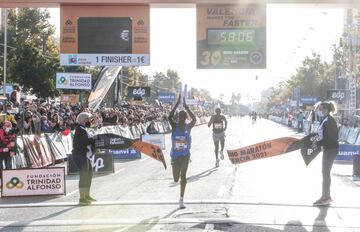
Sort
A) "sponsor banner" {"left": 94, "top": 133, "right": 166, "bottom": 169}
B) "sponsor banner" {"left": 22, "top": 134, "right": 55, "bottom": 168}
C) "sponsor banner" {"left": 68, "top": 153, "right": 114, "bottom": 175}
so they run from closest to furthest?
1. "sponsor banner" {"left": 94, "top": 133, "right": 166, "bottom": 169}
2. "sponsor banner" {"left": 68, "top": 153, "right": 114, "bottom": 175}
3. "sponsor banner" {"left": 22, "top": 134, "right": 55, "bottom": 168}

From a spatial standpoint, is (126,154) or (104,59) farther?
(126,154)

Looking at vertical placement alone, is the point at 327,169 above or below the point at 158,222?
above

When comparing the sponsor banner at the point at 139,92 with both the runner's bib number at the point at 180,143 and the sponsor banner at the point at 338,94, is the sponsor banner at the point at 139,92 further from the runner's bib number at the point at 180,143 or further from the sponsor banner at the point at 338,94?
the runner's bib number at the point at 180,143

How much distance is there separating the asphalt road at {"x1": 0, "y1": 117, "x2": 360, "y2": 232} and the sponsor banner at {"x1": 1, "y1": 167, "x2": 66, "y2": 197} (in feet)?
0.67

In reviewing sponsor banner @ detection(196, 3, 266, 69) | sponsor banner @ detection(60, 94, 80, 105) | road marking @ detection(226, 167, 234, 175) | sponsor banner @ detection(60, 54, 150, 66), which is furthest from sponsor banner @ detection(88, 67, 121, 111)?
sponsor banner @ detection(196, 3, 266, 69)

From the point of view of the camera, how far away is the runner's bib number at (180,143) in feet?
39.2

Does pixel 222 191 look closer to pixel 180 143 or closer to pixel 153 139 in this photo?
pixel 180 143

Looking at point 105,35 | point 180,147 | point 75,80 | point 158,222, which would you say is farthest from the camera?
point 75,80

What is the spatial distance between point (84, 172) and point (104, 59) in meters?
4.45

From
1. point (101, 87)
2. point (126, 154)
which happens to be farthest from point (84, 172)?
point (101, 87)

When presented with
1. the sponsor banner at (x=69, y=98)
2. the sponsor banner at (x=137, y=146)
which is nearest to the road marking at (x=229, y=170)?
the sponsor banner at (x=137, y=146)

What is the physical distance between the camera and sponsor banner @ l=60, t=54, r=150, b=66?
15.8 m

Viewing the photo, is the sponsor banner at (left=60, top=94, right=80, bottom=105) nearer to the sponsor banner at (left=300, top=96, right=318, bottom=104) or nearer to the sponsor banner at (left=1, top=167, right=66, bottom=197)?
the sponsor banner at (left=1, top=167, right=66, bottom=197)

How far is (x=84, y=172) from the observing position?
12602mm
